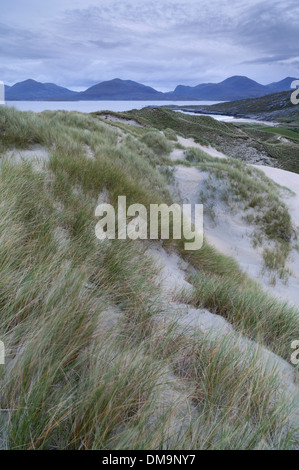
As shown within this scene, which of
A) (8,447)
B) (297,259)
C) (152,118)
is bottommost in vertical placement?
(297,259)

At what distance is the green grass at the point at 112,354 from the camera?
3.43ft

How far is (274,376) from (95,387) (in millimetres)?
1106

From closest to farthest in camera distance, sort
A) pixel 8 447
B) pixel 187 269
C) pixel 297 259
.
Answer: pixel 8 447 < pixel 187 269 < pixel 297 259

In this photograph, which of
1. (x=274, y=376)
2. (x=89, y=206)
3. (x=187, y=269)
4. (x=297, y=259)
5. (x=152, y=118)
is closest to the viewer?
(x=274, y=376)

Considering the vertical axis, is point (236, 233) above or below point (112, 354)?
below

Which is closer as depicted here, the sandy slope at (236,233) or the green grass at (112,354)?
the green grass at (112,354)

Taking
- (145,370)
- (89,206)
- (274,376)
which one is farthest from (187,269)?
(145,370)

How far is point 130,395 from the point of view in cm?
115

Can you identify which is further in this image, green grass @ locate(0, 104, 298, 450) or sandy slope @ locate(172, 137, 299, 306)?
sandy slope @ locate(172, 137, 299, 306)

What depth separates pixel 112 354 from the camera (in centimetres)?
137

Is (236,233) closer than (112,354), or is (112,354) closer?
(112,354)

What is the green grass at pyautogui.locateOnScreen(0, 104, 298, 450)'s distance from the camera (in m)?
1.04

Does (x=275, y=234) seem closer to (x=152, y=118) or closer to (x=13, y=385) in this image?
(x=13, y=385)

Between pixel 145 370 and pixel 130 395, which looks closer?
pixel 130 395
